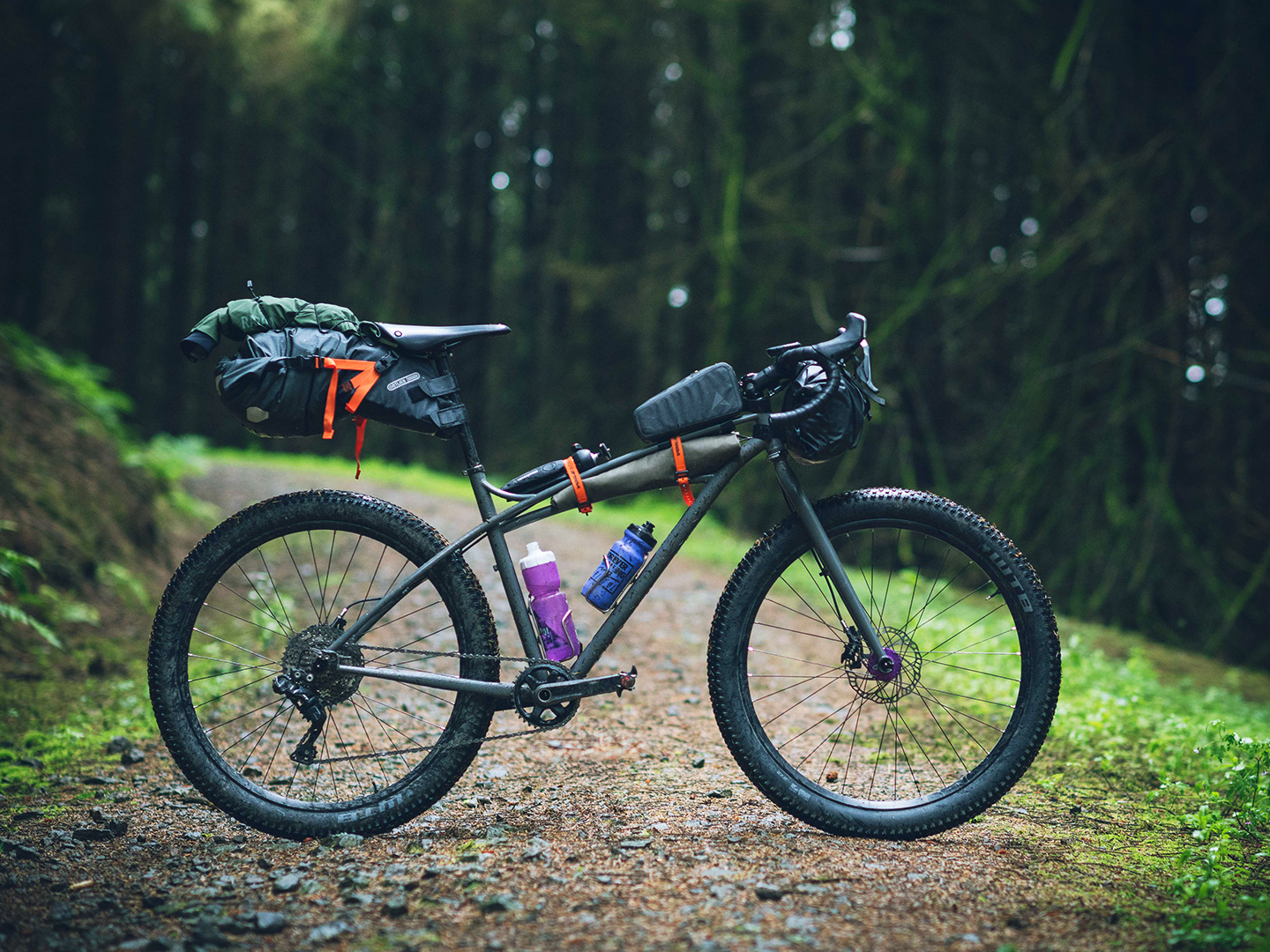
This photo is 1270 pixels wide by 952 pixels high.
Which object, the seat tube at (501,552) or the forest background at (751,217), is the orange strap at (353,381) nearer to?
the seat tube at (501,552)

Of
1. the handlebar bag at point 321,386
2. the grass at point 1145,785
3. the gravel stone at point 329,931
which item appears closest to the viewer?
the gravel stone at point 329,931

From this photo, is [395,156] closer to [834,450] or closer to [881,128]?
[881,128]

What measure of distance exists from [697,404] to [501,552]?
811 mm

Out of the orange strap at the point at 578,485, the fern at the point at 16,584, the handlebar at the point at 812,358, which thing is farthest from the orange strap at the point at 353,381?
the fern at the point at 16,584

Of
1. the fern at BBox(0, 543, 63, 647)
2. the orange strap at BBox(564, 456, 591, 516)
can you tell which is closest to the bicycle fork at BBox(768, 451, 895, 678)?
the orange strap at BBox(564, 456, 591, 516)

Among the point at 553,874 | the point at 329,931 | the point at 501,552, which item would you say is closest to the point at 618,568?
the point at 501,552

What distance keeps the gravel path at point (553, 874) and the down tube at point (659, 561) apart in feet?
1.78

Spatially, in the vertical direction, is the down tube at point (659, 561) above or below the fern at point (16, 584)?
above

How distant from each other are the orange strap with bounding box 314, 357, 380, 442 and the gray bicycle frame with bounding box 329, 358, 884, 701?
0.25 metres

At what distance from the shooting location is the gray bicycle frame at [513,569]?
2.71 metres

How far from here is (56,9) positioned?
9.97 m

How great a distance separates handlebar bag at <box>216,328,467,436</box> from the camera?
8.48 feet

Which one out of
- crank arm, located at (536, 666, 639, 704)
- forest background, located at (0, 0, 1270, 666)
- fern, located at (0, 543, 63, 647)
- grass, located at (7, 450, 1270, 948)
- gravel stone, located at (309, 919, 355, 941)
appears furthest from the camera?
forest background, located at (0, 0, 1270, 666)

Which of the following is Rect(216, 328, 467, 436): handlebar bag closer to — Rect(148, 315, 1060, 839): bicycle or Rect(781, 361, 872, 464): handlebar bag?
Rect(148, 315, 1060, 839): bicycle
